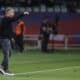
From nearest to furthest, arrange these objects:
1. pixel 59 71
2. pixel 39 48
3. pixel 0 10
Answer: pixel 59 71 < pixel 39 48 < pixel 0 10

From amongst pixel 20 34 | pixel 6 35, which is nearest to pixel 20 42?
pixel 20 34

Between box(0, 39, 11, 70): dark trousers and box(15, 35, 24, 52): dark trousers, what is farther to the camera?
box(15, 35, 24, 52): dark trousers

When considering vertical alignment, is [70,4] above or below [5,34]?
below

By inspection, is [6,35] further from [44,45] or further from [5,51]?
[44,45]

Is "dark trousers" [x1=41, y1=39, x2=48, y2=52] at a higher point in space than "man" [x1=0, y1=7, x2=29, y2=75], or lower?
lower

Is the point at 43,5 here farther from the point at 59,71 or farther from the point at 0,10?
the point at 59,71

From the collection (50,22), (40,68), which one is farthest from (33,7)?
(40,68)

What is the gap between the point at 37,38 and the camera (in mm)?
29484

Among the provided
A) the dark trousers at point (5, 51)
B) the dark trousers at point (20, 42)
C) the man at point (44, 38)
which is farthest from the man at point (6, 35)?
the man at point (44, 38)

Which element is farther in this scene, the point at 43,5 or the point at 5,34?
the point at 43,5

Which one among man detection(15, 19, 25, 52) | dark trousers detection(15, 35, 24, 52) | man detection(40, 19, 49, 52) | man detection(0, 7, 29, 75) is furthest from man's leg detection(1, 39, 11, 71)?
man detection(40, 19, 49, 52)

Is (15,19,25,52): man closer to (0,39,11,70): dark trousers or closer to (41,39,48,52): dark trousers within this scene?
(41,39,48,52): dark trousers

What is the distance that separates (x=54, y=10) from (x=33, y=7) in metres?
1.36

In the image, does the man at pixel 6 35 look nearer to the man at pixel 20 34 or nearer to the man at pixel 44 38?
the man at pixel 20 34
